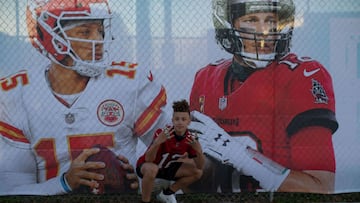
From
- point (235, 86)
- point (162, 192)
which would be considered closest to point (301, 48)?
point (235, 86)

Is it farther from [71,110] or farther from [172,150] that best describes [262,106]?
[71,110]

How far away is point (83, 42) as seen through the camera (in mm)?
5098

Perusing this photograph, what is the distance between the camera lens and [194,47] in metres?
5.21

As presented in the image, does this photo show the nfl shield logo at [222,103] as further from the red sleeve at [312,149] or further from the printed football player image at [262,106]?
the red sleeve at [312,149]

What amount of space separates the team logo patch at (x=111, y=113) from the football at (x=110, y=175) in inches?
11.0

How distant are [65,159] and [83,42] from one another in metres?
1.21

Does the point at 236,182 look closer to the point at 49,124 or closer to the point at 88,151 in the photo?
the point at 88,151

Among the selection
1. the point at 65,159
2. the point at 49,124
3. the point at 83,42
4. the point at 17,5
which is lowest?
the point at 65,159

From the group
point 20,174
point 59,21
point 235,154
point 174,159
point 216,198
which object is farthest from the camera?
point 216,198

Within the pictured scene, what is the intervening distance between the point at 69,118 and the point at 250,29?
2.06m

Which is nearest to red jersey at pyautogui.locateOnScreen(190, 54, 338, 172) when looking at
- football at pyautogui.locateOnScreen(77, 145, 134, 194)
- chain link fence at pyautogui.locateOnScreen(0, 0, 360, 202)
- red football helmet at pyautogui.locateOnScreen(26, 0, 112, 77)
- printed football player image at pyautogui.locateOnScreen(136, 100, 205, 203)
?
chain link fence at pyautogui.locateOnScreen(0, 0, 360, 202)

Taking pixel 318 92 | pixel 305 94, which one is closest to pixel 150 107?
pixel 305 94

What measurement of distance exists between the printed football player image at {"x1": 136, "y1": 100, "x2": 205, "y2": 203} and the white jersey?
37cm

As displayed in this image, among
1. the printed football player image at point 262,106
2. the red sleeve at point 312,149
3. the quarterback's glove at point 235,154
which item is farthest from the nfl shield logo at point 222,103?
the red sleeve at point 312,149
